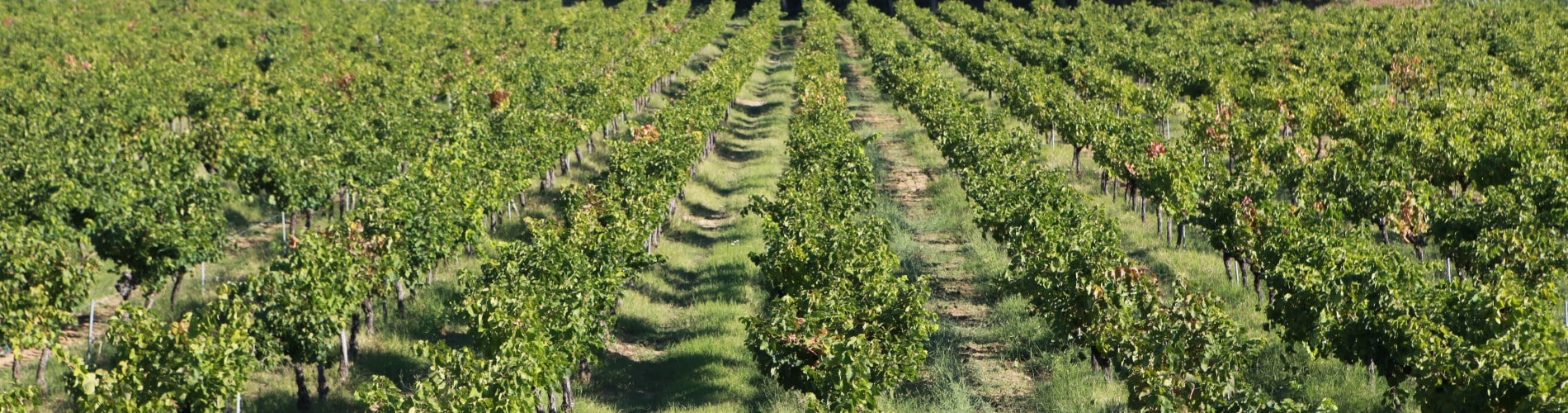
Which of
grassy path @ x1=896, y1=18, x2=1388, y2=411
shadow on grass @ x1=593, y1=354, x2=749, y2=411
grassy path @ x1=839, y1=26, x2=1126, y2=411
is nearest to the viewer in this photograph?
grassy path @ x1=896, y1=18, x2=1388, y2=411

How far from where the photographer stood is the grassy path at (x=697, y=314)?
18.1m

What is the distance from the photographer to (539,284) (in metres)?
17.4

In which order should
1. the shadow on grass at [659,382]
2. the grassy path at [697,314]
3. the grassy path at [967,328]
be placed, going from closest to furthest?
the grassy path at [967,328]
the shadow on grass at [659,382]
the grassy path at [697,314]

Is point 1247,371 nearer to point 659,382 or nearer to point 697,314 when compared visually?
point 659,382

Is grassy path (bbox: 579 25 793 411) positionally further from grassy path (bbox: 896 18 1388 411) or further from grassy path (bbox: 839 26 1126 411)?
grassy path (bbox: 896 18 1388 411)

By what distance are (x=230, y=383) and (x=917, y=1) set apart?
81518 mm

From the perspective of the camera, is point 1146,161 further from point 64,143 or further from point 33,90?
point 33,90

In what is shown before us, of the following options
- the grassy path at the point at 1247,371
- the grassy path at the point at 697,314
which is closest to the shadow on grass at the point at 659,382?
the grassy path at the point at 697,314

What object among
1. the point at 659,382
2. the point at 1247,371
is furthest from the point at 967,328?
the point at 659,382

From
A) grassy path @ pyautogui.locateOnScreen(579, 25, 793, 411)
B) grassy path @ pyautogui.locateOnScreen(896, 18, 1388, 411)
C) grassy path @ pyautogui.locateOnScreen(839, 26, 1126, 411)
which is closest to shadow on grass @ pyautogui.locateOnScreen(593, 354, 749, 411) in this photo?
grassy path @ pyautogui.locateOnScreen(579, 25, 793, 411)

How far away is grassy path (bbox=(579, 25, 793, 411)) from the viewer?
18062 mm

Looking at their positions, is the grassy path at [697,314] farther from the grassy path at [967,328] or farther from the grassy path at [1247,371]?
the grassy path at [1247,371]

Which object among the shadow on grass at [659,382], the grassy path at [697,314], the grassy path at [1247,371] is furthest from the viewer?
the grassy path at [697,314]

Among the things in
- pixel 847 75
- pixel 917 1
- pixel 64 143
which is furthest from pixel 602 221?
pixel 917 1
